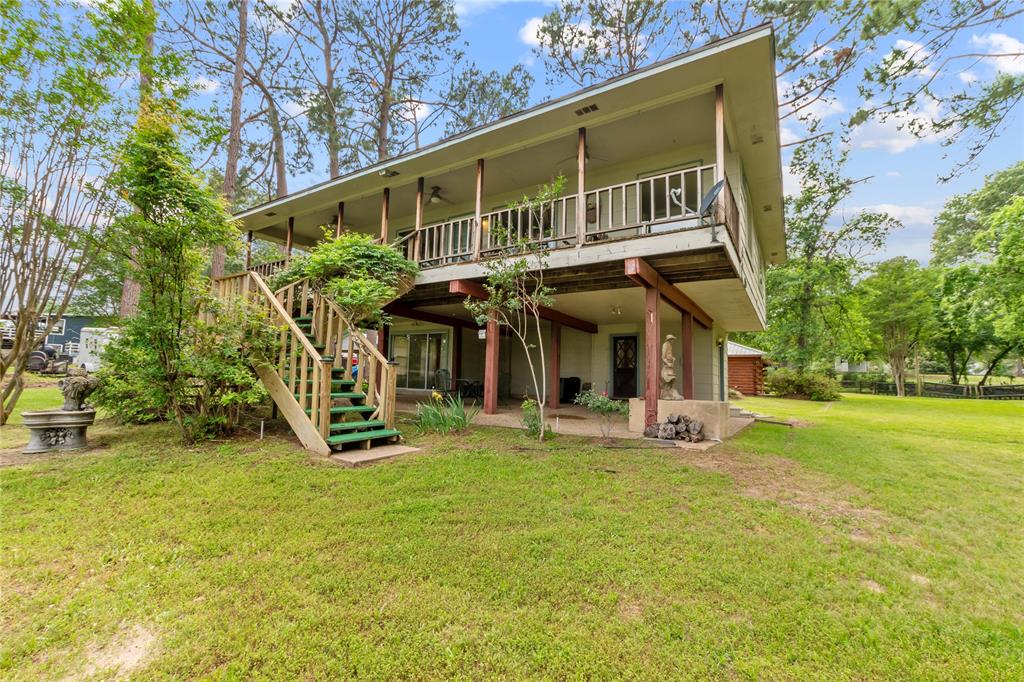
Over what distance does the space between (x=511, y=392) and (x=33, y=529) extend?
11812mm

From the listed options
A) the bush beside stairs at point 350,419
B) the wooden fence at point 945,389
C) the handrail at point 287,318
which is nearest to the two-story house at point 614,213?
the bush beside stairs at point 350,419

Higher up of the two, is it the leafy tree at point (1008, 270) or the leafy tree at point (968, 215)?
the leafy tree at point (968, 215)

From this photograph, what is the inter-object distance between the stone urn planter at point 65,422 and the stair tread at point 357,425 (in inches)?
123

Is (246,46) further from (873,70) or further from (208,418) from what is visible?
(873,70)

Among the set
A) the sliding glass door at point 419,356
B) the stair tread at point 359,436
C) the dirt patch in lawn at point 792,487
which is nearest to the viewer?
the dirt patch in lawn at point 792,487

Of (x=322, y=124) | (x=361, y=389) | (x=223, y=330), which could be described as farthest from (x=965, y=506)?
(x=322, y=124)

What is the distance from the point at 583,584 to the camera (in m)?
2.46

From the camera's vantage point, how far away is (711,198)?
5.51 m

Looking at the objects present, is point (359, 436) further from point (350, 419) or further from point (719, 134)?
point (719, 134)

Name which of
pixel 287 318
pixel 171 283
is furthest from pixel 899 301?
pixel 171 283

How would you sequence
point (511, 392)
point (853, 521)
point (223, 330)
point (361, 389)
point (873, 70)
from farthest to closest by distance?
point (511, 392), point (873, 70), point (361, 389), point (223, 330), point (853, 521)

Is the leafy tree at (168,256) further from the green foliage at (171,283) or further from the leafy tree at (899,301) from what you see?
the leafy tree at (899,301)

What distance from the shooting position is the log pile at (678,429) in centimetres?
630

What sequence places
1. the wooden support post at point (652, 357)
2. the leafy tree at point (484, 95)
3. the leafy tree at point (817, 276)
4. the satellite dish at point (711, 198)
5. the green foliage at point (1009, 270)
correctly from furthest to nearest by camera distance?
1. the leafy tree at point (817, 276)
2. the leafy tree at point (484, 95)
3. the green foliage at point (1009, 270)
4. the wooden support post at point (652, 357)
5. the satellite dish at point (711, 198)
